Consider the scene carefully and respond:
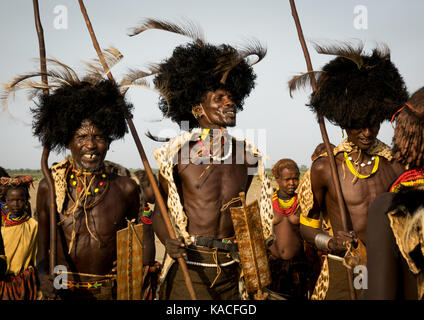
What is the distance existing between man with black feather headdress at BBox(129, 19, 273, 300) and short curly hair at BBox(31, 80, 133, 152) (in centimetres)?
49

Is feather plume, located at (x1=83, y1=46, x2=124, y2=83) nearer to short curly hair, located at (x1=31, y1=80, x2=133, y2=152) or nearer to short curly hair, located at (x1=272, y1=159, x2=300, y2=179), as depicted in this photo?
short curly hair, located at (x1=31, y1=80, x2=133, y2=152)

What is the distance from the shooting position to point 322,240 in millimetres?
4168

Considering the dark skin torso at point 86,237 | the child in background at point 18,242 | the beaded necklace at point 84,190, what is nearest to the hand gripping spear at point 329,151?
the dark skin torso at point 86,237

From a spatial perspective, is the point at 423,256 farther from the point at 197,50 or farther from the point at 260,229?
the point at 197,50

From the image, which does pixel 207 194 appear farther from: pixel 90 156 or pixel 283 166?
pixel 283 166

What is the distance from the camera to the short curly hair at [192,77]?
14.1 ft

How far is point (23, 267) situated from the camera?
5555 millimetres

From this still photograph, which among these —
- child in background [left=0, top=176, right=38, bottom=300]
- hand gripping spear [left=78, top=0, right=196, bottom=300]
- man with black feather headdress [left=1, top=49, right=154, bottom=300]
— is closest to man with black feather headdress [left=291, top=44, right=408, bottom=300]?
hand gripping spear [left=78, top=0, right=196, bottom=300]

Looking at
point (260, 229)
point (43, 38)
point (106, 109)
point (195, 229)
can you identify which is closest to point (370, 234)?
point (260, 229)

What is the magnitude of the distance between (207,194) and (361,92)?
2.04 metres

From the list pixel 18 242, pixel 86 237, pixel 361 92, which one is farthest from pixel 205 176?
pixel 18 242

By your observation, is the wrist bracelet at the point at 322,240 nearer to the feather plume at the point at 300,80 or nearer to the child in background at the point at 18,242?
the feather plume at the point at 300,80

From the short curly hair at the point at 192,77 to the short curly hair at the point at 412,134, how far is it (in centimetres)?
256
